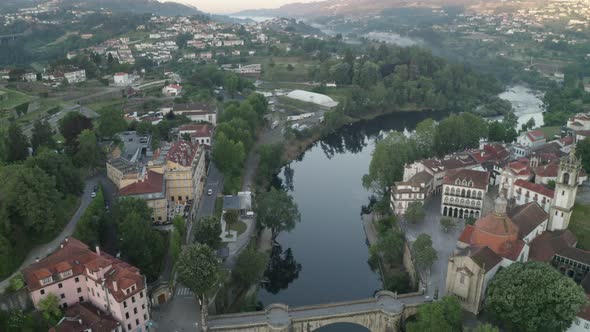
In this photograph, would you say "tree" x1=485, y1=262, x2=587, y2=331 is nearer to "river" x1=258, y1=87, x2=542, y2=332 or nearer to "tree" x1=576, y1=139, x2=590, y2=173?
"river" x1=258, y1=87, x2=542, y2=332

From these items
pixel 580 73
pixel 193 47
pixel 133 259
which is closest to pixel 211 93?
pixel 193 47

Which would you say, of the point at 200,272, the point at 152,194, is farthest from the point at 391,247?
the point at 152,194

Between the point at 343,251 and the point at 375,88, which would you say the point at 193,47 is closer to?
the point at 375,88

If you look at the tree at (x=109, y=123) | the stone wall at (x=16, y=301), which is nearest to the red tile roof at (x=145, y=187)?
the stone wall at (x=16, y=301)

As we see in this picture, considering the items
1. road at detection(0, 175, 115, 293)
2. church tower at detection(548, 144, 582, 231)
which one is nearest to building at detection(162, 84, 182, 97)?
road at detection(0, 175, 115, 293)

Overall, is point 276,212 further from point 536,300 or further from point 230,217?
point 536,300

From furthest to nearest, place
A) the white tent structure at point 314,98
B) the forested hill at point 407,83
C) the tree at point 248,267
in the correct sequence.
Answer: the forested hill at point 407,83 → the white tent structure at point 314,98 → the tree at point 248,267

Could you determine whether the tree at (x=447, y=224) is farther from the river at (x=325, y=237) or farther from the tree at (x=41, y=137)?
the tree at (x=41, y=137)
